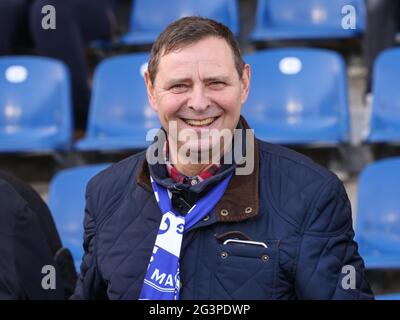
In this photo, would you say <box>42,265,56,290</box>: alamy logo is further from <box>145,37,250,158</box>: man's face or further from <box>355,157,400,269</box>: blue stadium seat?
<box>355,157,400,269</box>: blue stadium seat

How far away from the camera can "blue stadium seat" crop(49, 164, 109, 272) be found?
2.43m

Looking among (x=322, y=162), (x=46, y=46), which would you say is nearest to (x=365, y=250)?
(x=322, y=162)

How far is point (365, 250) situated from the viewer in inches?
94.4

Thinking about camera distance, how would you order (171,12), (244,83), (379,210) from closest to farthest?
1. (244,83)
2. (379,210)
3. (171,12)

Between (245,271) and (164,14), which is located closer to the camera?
(245,271)

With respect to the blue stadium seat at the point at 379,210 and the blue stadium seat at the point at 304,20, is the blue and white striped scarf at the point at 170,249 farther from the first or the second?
the blue stadium seat at the point at 304,20

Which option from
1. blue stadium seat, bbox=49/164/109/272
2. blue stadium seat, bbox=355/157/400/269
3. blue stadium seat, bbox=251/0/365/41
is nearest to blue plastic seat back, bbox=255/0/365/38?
blue stadium seat, bbox=251/0/365/41

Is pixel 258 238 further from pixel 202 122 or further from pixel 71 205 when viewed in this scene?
pixel 71 205

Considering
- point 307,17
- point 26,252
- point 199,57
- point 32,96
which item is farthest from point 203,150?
point 307,17

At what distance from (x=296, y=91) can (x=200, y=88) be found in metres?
1.58

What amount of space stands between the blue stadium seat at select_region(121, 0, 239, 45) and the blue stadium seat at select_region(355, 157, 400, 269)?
1.16 m

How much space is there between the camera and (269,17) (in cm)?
352
